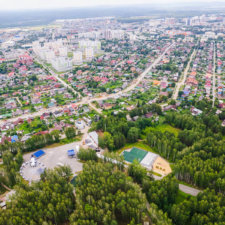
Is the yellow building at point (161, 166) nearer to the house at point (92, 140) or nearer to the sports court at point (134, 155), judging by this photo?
the sports court at point (134, 155)

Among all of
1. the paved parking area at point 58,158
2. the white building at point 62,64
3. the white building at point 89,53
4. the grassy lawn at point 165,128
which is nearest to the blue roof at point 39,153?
the paved parking area at point 58,158

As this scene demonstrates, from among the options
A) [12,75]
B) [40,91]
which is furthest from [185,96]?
[12,75]

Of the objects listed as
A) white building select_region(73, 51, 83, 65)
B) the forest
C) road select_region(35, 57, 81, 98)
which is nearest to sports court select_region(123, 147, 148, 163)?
the forest

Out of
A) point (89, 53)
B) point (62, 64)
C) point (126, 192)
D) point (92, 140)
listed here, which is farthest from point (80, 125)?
point (89, 53)

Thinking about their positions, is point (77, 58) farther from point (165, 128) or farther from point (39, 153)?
point (39, 153)

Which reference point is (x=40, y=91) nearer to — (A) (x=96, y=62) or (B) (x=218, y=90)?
Result: (A) (x=96, y=62)

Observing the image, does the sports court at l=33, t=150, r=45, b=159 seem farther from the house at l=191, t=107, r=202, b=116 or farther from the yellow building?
the house at l=191, t=107, r=202, b=116
